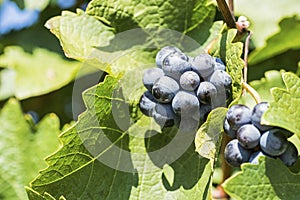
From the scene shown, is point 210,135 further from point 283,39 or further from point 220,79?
point 283,39

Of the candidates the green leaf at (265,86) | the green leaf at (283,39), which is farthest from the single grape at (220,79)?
the green leaf at (283,39)

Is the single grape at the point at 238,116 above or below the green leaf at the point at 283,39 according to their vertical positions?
above

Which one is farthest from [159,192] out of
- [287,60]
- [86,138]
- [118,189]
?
[287,60]

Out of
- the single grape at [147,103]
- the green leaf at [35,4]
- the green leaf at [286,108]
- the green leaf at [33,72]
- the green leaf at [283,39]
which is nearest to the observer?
the green leaf at [286,108]

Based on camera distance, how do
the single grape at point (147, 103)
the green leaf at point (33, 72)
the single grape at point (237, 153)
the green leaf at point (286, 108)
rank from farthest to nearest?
the green leaf at point (33, 72) < the single grape at point (147, 103) < the single grape at point (237, 153) < the green leaf at point (286, 108)

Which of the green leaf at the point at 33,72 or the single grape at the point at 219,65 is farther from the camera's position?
the green leaf at the point at 33,72

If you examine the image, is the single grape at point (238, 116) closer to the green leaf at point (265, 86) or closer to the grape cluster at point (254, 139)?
the grape cluster at point (254, 139)

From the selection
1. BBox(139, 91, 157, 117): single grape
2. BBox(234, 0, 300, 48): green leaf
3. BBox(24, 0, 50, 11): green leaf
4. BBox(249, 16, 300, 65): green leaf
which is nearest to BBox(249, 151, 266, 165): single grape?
BBox(139, 91, 157, 117): single grape

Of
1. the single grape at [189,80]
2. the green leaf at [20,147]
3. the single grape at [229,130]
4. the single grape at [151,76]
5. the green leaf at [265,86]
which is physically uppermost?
the single grape at [189,80]

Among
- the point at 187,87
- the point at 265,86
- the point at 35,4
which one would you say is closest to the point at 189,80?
the point at 187,87
